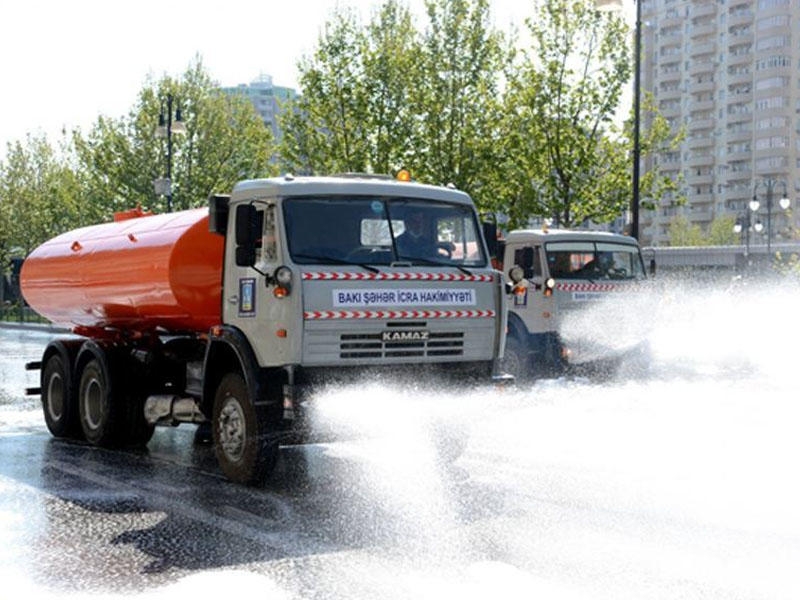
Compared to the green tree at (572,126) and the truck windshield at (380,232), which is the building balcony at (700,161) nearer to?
the green tree at (572,126)

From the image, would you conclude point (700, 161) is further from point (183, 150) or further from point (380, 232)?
point (380, 232)

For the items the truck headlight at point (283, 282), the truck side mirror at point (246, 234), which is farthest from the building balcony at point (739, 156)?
the truck headlight at point (283, 282)

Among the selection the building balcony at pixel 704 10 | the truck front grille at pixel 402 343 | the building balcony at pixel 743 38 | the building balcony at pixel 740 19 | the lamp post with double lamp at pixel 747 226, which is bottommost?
the truck front grille at pixel 402 343

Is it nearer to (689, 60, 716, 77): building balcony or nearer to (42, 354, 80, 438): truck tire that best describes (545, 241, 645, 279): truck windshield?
(42, 354, 80, 438): truck tire

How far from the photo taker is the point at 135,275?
1170cm

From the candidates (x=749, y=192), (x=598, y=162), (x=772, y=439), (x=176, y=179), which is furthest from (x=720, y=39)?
(x=772, y=439)

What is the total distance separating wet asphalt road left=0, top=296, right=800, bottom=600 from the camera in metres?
6.56

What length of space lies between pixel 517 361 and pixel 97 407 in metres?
7.73

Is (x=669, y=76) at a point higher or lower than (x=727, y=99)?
higher

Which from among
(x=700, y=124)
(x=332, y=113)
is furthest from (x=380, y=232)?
(x=700, y=124)

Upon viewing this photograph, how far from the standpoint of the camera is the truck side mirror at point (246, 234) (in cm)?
973

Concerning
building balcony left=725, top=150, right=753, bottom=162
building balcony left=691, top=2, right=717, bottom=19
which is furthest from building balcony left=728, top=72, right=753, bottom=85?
building balcony left=691, top=2, right=717, bottom=19

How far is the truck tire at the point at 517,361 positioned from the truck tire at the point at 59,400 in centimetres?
725

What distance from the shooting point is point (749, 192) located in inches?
5192
